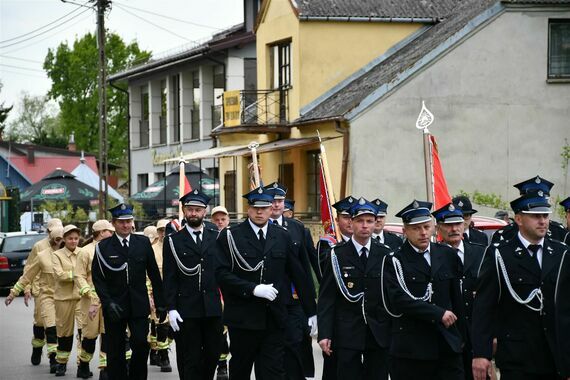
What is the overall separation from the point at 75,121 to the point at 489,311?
83056 mm

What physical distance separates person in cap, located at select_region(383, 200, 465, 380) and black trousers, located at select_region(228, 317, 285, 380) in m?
2.02

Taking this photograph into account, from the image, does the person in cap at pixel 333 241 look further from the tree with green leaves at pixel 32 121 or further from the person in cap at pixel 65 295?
the tree with green leaves at pixel 32 121

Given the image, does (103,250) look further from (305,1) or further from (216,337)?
(305,1)

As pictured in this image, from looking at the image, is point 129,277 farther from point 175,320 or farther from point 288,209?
point 288,209

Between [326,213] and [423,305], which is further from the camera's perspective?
[326,213]

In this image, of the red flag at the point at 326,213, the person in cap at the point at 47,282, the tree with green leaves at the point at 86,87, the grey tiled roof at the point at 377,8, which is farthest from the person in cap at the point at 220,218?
the tree with green leaves at the point at 86,87

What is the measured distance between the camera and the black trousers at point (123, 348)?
1285 centimetres

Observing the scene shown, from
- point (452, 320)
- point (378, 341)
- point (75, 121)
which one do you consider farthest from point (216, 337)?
point (75, 121)

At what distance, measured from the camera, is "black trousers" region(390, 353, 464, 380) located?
29.3 feet

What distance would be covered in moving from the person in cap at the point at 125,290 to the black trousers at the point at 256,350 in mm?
2038

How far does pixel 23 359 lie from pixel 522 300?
36.3 feet

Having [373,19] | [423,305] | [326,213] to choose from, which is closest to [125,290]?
[326,213]

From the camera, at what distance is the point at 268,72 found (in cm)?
3462

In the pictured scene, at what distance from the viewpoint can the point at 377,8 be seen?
109ft
